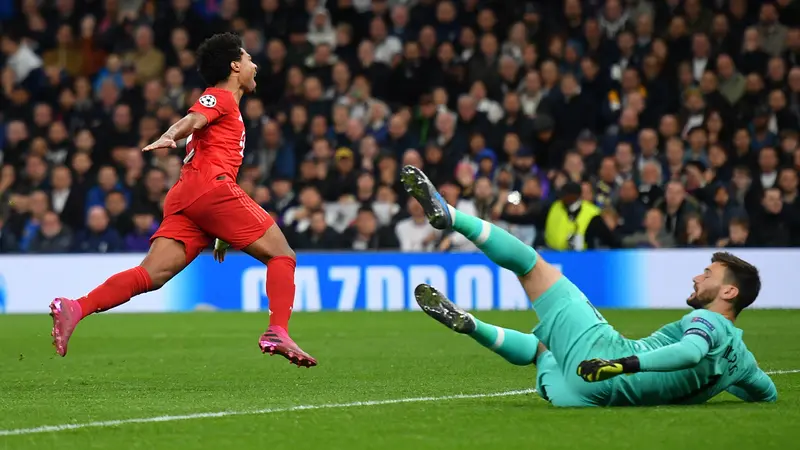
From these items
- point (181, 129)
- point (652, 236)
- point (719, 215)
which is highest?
point (181, 129)

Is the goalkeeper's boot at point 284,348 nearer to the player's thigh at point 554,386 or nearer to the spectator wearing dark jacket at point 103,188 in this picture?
the player's thigh at point 554,386

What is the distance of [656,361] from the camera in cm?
590

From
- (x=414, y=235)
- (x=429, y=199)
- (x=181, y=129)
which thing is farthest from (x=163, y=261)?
(x=414, y=235)

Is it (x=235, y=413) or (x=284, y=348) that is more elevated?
(x=284, y=348)

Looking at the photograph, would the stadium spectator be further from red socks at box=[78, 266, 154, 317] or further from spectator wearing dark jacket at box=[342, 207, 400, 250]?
red socks at box=[78, 266, 154, 317]

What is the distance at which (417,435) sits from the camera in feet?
18.1

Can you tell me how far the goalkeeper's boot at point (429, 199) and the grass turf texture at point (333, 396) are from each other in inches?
34.3

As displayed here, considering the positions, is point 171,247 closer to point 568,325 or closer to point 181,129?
point 181,129

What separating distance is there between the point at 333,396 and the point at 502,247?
1.46 metres

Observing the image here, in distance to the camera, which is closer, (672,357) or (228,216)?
(672,357)

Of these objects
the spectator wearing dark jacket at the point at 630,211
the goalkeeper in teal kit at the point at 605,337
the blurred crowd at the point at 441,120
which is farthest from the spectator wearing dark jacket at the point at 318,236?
the goalkeeper in teal kit at the point at 605,337

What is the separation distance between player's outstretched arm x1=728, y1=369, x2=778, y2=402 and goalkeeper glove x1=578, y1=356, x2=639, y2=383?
2.91 ft

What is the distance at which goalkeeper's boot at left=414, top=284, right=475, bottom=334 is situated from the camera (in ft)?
20.7

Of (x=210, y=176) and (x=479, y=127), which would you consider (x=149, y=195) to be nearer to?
(x=479, y=127)
